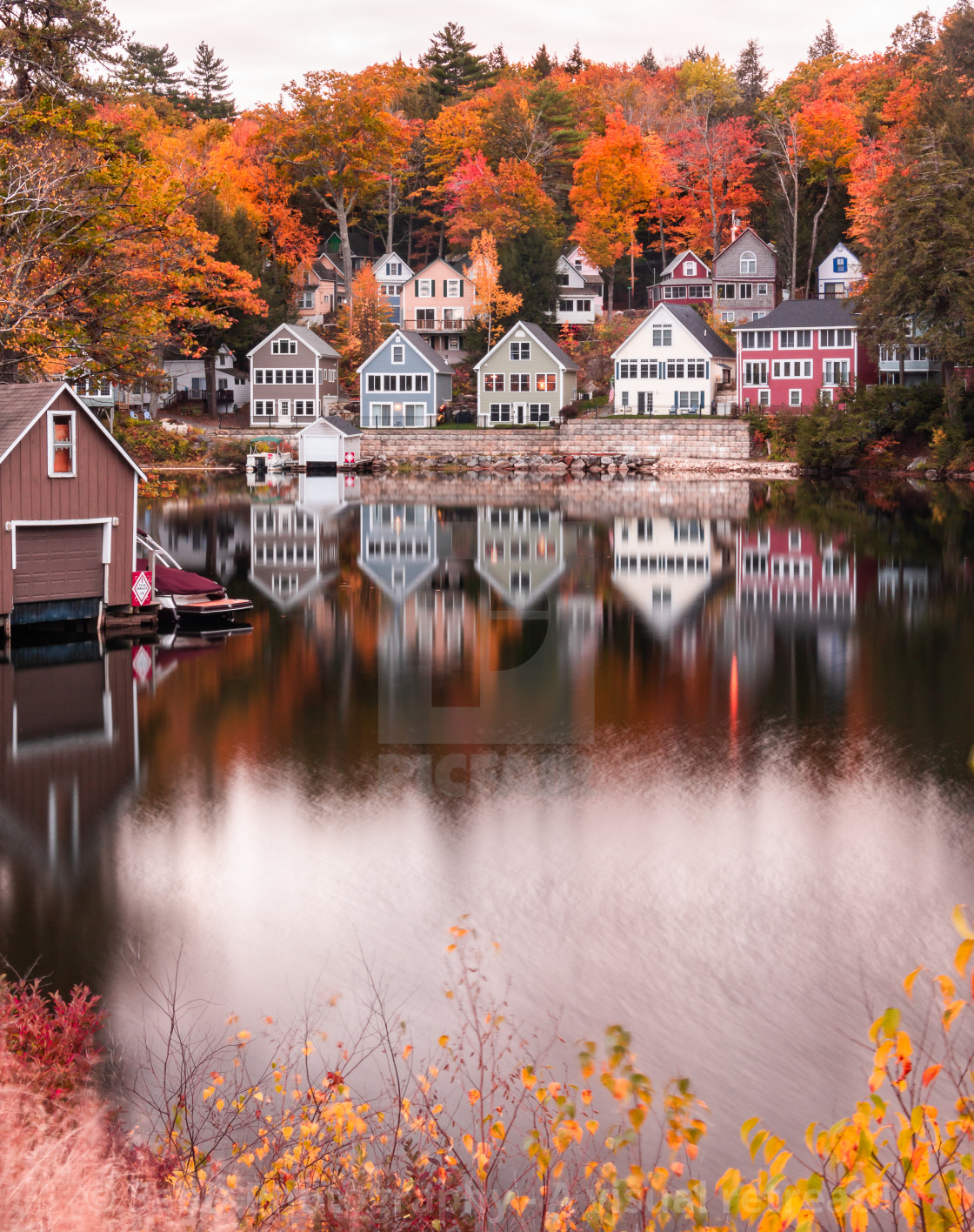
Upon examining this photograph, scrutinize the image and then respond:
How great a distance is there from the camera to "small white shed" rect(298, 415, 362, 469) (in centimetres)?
9462

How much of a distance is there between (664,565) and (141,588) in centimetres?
1916

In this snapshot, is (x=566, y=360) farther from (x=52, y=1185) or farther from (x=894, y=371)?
(x=52, y=1185)

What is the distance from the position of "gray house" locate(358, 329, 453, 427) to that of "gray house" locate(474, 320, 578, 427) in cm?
368

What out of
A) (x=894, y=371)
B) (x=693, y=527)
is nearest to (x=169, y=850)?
(x=693, y=527)

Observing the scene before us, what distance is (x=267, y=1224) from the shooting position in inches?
289

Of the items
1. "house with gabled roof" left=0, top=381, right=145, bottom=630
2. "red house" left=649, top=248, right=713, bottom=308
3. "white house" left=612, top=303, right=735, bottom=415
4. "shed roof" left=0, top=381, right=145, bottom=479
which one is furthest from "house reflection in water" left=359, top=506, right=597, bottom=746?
"red house" left=649, top=248, right=713, bottom=308

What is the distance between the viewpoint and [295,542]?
5059 cm

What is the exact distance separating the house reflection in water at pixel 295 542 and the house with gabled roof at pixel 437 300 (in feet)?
109

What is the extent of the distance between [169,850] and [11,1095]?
24.3ft

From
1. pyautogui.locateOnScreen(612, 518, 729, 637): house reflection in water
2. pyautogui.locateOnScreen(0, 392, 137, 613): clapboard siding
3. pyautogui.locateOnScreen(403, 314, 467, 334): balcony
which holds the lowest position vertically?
pyautogui.locateOnScreen(612, 518, 729, 637): house reflection in water

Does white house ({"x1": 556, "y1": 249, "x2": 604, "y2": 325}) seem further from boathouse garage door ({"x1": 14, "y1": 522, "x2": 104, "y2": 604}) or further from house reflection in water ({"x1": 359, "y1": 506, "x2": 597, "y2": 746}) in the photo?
boathouse garage door ({"x1": 14, "y1": 522, "x2": 104, "y2": 604})

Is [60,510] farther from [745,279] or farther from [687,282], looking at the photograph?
[687,282]

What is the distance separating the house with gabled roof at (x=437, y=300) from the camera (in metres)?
108

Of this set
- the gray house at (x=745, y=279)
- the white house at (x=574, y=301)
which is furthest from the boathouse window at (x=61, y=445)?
the white house at (x=574, y=301)
